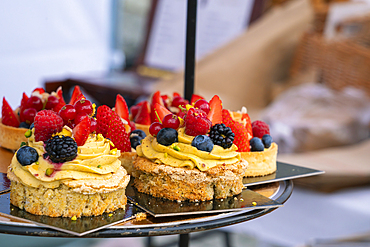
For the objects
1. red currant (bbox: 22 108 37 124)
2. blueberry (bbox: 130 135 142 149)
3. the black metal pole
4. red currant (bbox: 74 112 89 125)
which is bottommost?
blueberry (bbox: 130 135 142 149)

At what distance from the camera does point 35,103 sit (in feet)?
4.50

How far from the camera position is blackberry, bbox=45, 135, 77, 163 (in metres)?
0.92

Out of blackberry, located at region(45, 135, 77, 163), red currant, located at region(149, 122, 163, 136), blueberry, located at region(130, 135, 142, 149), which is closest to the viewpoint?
blackberry, located at region(45, 135, 77, 163)

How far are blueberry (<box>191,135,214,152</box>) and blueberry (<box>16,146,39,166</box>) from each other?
15.1 inches

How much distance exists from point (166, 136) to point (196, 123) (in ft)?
0.28

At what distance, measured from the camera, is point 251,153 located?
1300 mm

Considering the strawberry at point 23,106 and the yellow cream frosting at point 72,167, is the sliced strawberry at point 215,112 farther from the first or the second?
the strawberry at point 23,106

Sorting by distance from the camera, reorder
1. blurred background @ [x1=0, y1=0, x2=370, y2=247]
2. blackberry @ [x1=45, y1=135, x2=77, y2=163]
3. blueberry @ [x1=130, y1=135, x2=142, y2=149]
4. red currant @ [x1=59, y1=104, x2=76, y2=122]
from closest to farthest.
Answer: blackberry @ [x1=45, y1=135, x2=77, y2=163]
red currant @ [x1=59, y1=104, x2=76, y2=122]
blueberry @ [x1=130, y1=135, x2=142, y2=149]
blurred background @ [x1=0, y1=0, x2=370, y2=247]

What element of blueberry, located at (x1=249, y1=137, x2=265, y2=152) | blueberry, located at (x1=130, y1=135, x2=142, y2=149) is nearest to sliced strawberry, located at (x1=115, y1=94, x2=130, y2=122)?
blueberry, located at (x1=130, y1=135, x2=142, y2=149)

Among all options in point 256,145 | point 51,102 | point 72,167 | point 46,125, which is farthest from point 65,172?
point 256,145

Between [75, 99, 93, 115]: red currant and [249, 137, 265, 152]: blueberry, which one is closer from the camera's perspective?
[75, 99, 93, 115]: red currant

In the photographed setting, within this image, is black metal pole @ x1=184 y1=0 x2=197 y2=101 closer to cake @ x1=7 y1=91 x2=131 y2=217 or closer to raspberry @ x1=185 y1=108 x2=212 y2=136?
raspberry @ x1=185 y1=108 x2=212 y2=136

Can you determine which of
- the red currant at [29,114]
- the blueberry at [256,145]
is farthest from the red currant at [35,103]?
the blueberry at [256,145]

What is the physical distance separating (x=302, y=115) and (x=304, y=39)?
77 centimetres
